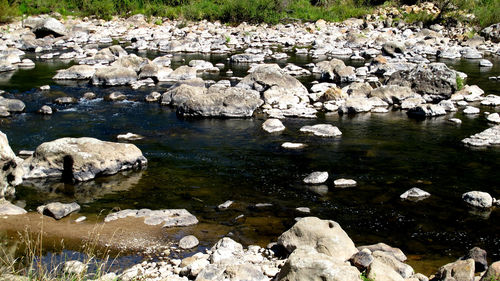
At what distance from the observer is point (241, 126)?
1962cm

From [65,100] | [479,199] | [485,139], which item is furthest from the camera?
[65,100]

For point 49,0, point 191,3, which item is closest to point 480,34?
point 191,3

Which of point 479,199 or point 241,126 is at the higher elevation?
point 479,199

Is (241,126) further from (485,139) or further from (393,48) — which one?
(393,48)

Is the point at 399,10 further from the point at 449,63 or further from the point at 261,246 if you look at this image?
the point at 261,246

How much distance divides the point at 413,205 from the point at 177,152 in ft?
25.0

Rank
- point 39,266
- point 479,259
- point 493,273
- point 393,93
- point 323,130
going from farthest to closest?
point 393,93, point 323,130, point 479,259, point 493,273, point 39,266

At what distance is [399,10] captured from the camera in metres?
59.1

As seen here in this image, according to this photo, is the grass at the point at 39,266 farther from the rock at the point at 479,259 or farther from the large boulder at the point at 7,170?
the rock at the point at 479,259

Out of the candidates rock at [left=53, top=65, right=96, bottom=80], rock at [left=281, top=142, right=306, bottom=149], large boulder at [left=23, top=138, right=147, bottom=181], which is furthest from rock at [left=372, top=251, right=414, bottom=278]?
rock at [left=53, top=65, right=96, bottom=80]

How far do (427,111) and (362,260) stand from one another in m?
14.1

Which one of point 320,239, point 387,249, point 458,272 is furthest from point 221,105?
point 458,272

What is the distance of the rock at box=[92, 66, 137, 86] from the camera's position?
26.4m

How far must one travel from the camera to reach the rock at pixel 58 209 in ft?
38.4
